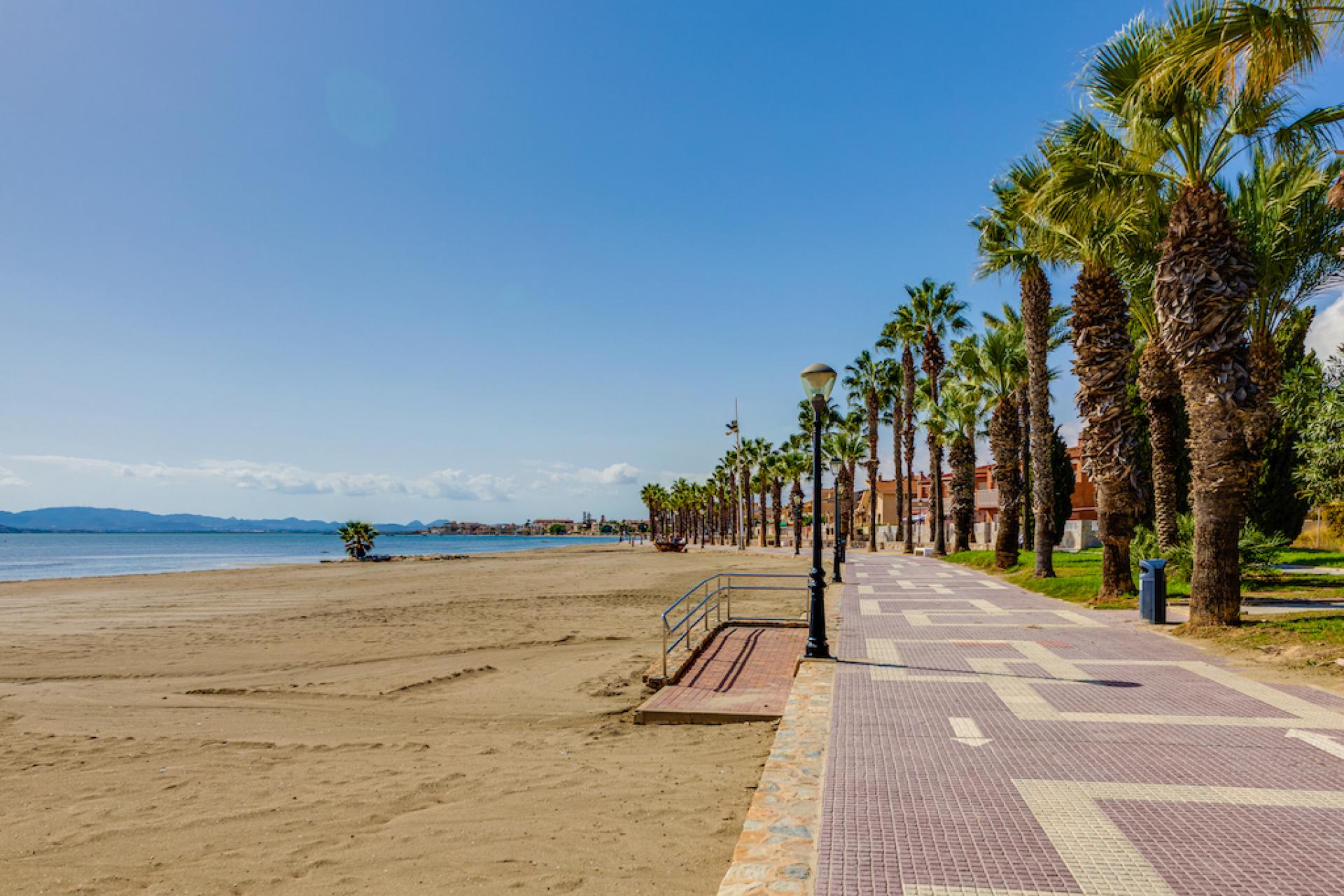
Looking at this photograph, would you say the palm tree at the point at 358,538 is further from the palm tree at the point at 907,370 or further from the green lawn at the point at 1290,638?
the green lawn at the point at 1290,638

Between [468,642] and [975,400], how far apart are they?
26.8 metres

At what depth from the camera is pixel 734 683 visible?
10.2 m

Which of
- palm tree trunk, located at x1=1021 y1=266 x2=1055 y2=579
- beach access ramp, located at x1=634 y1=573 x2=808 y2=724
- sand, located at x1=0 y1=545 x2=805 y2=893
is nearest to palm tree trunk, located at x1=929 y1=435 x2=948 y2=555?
palm tree trunk, located at x1=1021 y1=266 x2=1055 y2=579

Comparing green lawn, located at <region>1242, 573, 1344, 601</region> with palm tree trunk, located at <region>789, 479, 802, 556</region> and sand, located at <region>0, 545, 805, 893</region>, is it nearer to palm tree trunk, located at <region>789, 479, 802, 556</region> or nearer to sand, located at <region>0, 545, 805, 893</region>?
sand, located at <region>0, 545, 805, 893</region>

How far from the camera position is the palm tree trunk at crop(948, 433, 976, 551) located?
37.1 m

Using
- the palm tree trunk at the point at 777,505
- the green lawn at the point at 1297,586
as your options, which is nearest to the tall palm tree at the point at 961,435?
the green lawn at the point at 1297,586

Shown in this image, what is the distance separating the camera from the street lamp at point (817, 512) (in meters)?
10.6

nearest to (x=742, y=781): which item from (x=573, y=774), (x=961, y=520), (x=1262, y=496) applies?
(x=573, y=774)

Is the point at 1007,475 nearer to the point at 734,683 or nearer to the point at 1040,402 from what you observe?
the point at 1040,402

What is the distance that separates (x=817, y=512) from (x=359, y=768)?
260 inches

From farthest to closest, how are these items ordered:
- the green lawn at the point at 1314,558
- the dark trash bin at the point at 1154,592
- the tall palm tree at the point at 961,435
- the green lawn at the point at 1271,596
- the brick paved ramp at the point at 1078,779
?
1. the tall palm tree at the point at 961,435
2. the green lawn at the point at 1314,558
3. the dark trash bin at the point at 1154,592
4. the green lawn at the point at 1271,596
5. the brick paved ramp at the point at 1078,779

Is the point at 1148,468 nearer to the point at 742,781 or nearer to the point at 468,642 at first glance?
the point at 468,642

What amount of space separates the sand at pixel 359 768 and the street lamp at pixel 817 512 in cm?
270

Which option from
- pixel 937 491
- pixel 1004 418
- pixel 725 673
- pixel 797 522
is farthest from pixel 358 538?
pixel 725 673
